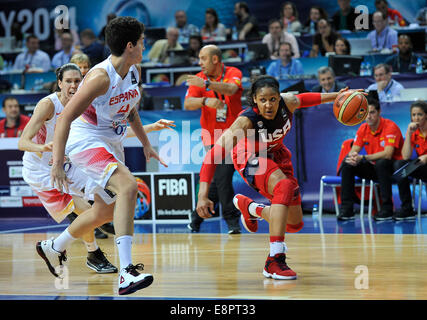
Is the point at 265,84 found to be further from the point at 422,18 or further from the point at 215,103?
the point at 422,18

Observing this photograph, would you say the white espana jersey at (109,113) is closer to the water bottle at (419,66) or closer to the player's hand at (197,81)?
the player's hand at (197,81)

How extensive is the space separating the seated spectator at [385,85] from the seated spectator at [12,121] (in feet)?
17.7

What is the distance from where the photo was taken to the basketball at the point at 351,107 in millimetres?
5094

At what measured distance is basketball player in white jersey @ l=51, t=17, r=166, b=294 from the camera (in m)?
3.89

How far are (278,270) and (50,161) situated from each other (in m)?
2.16

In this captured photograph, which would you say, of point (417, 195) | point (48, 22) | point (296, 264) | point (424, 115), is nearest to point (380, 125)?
point (424, 115)

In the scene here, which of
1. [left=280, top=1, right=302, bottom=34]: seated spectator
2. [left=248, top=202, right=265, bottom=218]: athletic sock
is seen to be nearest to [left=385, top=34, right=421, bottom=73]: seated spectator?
[left=280, top=1, right=302, bottom=34]: seated spectator

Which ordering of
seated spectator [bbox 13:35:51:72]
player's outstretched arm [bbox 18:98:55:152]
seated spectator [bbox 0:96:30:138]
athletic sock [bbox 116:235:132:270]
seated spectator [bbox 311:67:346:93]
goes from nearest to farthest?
1. athletic sock [bbox 116:235:132:270]
2. player's outstretched arm [bbox 18:98:55:152]
3. seated spectator [bbox 311:67:346:93]
4. seated spectator [bbox 0:96:30:138]
5. seated spectator [bbox 13:35:51:72]

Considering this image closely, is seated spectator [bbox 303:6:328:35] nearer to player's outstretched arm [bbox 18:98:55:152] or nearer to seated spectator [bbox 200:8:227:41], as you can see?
seated spectator [bbox 200:8:227:41]

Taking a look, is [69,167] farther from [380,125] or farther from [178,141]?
[380,125]

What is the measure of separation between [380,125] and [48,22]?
1186cm

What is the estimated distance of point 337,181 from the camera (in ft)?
29.3

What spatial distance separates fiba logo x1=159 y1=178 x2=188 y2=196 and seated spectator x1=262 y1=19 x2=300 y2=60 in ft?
12.4

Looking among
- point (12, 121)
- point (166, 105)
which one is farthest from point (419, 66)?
point (12, 121)
